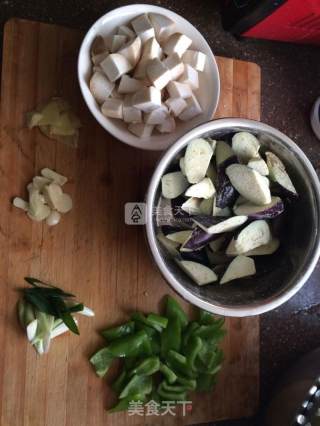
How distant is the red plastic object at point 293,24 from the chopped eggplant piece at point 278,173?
1.20 ft

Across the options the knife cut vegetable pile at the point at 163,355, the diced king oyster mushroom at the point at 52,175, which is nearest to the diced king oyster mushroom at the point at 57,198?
the diced king oyster mushroom at the point at 52,175

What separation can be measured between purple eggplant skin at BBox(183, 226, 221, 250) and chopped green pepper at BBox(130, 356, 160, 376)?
27 centimetres

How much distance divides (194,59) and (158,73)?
0.33 ft

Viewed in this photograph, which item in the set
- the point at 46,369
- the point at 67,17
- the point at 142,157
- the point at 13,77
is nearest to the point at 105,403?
the point at 46,369

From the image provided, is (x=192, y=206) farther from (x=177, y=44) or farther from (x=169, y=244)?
(x=177, y=44)

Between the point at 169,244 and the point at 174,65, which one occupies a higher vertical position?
the point at 174,65

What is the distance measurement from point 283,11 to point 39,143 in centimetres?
58

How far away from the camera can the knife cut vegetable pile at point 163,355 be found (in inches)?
36.7

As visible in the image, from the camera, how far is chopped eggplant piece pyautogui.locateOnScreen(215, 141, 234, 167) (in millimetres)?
836

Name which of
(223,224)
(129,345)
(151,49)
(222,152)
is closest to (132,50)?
(151,49)

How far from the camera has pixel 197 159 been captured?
82 cm

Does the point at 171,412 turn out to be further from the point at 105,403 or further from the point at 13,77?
the point at 13,77

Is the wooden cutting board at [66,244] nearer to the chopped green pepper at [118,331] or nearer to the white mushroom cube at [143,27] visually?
the chopped green pepper at [118,331]

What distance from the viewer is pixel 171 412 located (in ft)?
3.24
